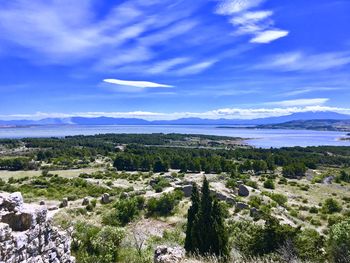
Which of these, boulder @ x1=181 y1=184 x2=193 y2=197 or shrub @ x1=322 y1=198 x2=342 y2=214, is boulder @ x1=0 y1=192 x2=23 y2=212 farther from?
shrub @ x1=322 y1=198 x2=342 y2=214

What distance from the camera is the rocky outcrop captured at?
815 centimetres

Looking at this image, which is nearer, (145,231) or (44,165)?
(145,231)

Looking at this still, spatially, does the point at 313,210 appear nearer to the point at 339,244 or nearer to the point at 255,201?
the point at 255,201

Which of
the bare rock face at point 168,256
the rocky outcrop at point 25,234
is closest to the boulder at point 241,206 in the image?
the bare rock face at point 168,256

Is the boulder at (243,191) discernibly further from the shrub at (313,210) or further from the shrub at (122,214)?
the shrub at (122,214)

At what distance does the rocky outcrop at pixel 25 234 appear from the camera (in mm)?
8148

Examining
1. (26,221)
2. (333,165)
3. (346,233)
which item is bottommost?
(333,165)

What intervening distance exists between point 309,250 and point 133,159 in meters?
63.7

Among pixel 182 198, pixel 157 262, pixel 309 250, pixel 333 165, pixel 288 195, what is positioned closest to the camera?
pixel 157 262

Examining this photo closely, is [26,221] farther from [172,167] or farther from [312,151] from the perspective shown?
[312,151]

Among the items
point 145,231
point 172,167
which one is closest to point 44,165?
point 172,167

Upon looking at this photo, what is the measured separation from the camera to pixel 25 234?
8.95 metres

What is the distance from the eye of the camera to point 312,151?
384ft

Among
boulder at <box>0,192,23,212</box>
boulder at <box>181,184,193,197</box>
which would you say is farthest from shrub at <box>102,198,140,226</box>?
boulder at <box>0,192,23,212</box>
